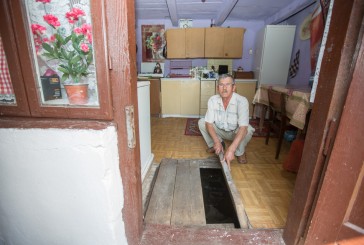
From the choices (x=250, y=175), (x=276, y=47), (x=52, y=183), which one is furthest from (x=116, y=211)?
(x=276, y=47)

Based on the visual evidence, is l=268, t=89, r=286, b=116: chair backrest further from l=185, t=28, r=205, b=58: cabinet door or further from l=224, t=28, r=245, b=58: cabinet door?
l=185, t=28, r=205, b=58: cabinet door

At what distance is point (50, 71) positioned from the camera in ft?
2.30

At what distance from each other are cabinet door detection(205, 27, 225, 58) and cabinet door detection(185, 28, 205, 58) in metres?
0.10

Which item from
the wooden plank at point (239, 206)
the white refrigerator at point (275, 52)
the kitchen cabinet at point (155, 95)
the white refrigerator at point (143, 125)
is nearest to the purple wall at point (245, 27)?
the white refrigerator at point (275, 52)

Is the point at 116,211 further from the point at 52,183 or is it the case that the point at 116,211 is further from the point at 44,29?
the point at 44,29

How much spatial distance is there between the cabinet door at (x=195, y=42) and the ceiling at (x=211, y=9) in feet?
1.24

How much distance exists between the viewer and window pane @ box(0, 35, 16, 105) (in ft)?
2.16

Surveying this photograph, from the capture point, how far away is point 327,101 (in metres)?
0.67

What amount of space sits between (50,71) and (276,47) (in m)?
4.13

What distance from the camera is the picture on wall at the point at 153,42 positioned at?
475cm

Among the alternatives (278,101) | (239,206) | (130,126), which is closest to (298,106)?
(278,101)

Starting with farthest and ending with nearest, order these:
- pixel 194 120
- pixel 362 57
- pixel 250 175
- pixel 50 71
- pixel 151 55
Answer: pixel 151 55 < pixel 194 120 < pixel 250 175 < pixel 50 71 < pixel 362 57

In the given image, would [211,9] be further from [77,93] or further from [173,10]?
[77,93]

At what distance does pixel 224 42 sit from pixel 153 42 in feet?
6.00
